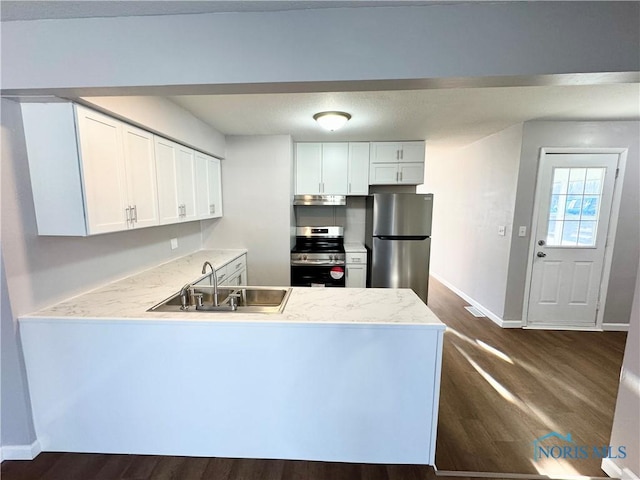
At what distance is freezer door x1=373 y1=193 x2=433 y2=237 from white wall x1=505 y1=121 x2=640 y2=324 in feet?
3.23

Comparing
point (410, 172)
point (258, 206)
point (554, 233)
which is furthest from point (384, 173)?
point (554, 233)

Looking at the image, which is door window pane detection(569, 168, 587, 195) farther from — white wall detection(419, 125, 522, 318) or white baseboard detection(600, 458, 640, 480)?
white baseboard detection(600, 458, 640, 480)

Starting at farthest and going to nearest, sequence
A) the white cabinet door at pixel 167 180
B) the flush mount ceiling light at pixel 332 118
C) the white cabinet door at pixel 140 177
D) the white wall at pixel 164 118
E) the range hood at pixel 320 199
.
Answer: the range hood at pixel 320 199 < the flush mount ceiling light at pixel 332 118 < the white cabinet door at pixel 167 180 < the white cabinet door at pixel 140 177 < the white wall at pixel 164 118

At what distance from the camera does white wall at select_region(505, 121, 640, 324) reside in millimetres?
3021

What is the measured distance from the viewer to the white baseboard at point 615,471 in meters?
Result: 1.49

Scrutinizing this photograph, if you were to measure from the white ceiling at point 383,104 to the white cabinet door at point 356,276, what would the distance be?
173 cm

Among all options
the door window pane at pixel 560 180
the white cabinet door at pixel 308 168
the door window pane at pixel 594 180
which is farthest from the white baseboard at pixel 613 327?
the white cabinet door at pixel 308 168

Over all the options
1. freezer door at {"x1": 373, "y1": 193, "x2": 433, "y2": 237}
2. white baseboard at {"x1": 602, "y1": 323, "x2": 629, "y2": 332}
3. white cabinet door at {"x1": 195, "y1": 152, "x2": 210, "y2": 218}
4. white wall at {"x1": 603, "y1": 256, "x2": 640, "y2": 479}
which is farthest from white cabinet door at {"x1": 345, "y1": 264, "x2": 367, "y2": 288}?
white baseboard at {"x1": 602, "y1": 323, "x2": 629, "y2": 332}

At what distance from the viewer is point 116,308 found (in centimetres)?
168

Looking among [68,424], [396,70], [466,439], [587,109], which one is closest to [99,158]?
[68,424]

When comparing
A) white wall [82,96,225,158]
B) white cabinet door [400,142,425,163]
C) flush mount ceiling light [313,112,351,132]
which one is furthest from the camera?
white cabinet door [400,142,425,163]

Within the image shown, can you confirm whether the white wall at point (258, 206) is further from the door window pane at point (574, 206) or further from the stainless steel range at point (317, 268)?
the door window pane at point (574, 206)

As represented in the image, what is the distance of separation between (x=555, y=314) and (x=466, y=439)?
8.13ft

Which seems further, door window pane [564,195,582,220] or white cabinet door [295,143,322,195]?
white cabinet door [295,143,322,195]
